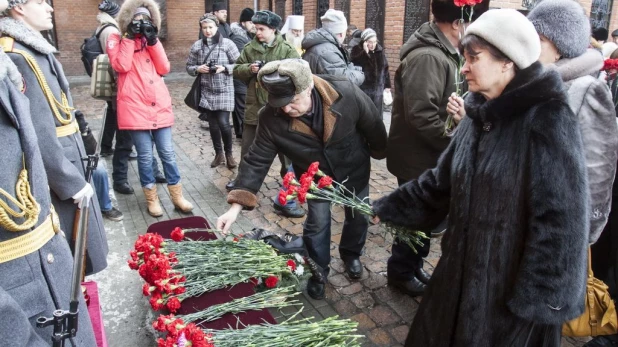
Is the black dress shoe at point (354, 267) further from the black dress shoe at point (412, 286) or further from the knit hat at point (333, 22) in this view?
the knit hat at point (333, 22)

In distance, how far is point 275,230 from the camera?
15.9ft

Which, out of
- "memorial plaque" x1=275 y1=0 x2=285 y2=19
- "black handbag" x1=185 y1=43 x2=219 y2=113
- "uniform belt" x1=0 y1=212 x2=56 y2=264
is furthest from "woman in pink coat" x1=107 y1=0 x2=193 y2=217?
"memorial plaque" x1=275 y1=0 x2=285 y2=19

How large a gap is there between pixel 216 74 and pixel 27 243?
466 centimetres

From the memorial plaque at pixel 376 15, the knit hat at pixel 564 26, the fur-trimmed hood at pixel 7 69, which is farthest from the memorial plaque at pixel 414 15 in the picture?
the fur-trimmed hood at pixel 7 69

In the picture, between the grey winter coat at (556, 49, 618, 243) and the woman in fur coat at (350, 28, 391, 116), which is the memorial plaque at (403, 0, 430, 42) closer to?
the woman in fur coat at (350, 28, 391, 116)

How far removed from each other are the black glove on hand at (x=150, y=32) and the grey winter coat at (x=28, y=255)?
2.87m

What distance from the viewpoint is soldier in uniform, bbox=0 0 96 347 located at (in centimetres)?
165

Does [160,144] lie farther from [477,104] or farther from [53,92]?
[477,104]

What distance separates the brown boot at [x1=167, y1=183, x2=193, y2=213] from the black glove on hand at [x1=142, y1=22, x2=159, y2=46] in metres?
1.45

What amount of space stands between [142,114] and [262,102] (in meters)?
1.37

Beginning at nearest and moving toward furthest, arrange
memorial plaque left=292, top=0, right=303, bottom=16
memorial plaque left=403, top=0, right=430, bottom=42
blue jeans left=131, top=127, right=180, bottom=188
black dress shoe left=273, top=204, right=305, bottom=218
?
blue jeans left=131, top=127, right=180, bottom=188 → black dress shoe left=273, top=204, right=305, bottom=218 → memorial plaque left=403, top=0, right=430, bottom=42 → memorial plaque left=292, top=0, right=303, bottom=16

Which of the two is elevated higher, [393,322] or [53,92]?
[53,92]

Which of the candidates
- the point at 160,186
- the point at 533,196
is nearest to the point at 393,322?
the point at 533,196

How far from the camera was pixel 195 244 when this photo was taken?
318 cm
